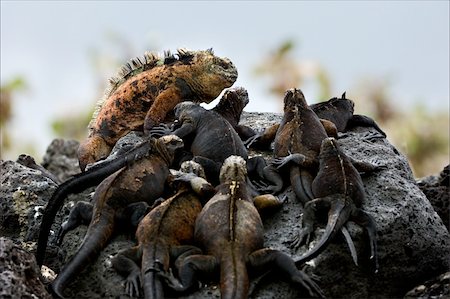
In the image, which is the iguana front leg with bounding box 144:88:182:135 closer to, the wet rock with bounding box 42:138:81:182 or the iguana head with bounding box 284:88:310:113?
the iguana head with bounding box 284:88:310:113

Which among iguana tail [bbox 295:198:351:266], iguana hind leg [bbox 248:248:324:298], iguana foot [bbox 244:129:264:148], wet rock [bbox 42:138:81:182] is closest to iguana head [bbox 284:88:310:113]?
iguana foot [bbox 244:129:264:148]

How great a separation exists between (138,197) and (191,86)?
3456mm

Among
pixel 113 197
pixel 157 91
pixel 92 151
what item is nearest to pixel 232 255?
pixel 113 197

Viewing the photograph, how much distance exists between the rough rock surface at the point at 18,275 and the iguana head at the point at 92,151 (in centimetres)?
396

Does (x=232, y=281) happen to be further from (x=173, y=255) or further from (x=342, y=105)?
(x=342, y=105)

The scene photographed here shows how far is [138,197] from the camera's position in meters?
7.85

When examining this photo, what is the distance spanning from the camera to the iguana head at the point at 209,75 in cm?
1110

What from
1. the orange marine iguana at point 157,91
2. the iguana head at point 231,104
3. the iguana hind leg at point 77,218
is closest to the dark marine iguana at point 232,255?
the iguana hind leg at point 77,218

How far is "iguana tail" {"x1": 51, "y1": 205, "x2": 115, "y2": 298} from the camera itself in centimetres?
700

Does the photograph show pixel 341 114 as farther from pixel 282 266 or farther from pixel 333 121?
pixel 282 266

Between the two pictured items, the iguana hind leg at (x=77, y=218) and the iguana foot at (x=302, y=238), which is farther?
the iguana hind leg at (x=77, y=218)

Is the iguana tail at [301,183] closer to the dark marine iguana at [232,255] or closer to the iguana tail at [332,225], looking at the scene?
the iguana tail at [332,225]

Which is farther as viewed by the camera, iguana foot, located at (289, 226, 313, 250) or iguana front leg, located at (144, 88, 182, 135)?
iguana front leg, located at (144, 88, 182, 135)

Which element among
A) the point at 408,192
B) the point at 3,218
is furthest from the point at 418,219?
the point at 3,218
